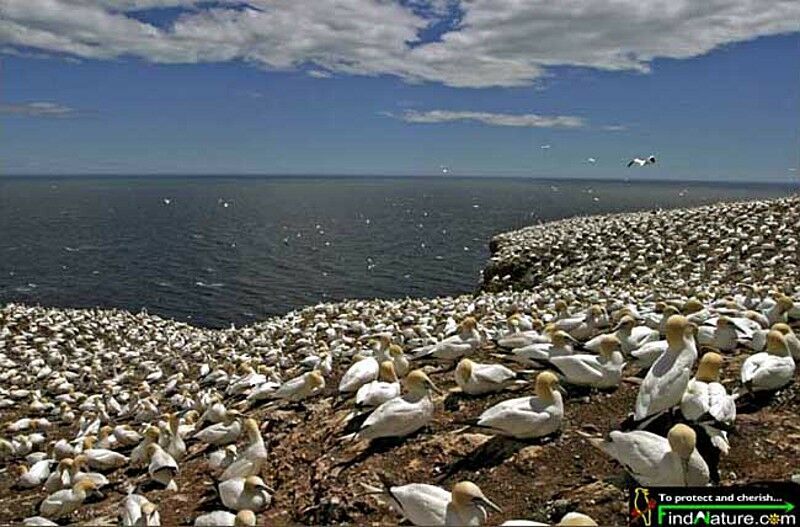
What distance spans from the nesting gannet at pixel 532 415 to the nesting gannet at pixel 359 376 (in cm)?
296

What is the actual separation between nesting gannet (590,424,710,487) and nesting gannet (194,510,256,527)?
3550mm

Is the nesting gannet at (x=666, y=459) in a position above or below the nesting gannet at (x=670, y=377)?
below

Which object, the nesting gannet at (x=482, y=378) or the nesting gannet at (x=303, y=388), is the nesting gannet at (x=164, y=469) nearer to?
the nesting gannet at (x=303, y=388)

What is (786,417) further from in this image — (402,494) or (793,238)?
(793,238)

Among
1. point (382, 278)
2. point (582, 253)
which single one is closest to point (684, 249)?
point (582, 253)

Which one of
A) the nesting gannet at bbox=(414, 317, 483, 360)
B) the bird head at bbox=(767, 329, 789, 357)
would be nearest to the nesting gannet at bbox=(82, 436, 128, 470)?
the nesting gannet at bbox=(414, 317, 483, 360)

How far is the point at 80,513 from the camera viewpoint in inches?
366

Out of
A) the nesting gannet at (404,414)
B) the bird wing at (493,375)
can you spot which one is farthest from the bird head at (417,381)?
the bird wing at (493,375)

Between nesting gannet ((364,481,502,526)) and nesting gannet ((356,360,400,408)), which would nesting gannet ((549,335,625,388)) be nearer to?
nesting gannet ((356,360,400,408))

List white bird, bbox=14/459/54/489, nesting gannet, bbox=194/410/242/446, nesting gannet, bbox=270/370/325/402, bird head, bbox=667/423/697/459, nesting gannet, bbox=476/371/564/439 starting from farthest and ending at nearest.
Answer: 1. white bird, bbox=14/459/54/489
2. nesting gannet, bbox=270/370/325/402
3. nesting gannet, bbox=194/410/242/446
4. nesting gannet, bbox=476/371/564/439
5. bird head, bbox=667/423/697/459

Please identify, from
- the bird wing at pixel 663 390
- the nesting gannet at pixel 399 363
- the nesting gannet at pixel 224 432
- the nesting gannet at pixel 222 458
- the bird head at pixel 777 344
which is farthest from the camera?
the nesting gannet at pixel 399 363

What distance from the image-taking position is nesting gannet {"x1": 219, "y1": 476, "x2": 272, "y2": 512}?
25.0 ft

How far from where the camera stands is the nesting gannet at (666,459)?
5.97m

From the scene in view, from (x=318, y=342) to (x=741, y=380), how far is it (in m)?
13.5
